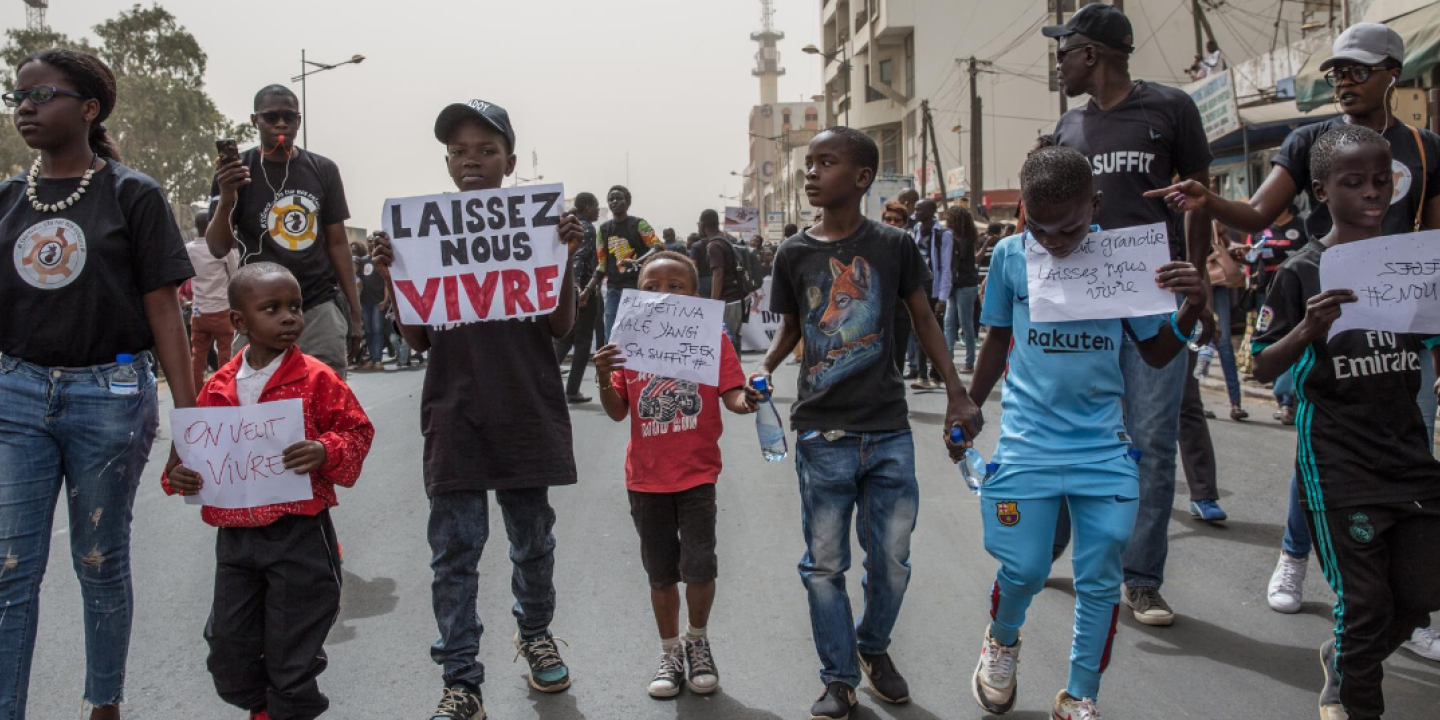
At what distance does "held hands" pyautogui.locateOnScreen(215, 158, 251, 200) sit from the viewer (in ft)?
14.2

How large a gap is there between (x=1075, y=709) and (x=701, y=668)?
1.26 m

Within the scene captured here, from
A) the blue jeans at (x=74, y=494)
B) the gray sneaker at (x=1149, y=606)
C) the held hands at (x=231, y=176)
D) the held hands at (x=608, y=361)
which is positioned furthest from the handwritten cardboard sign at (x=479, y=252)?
the gray sneaker at (x=1149, y=606)

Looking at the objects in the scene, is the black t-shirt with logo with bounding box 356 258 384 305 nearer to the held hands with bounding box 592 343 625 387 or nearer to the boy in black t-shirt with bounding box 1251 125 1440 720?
the held hands with bounding box 592 343 625 387

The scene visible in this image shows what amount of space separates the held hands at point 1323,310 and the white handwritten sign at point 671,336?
183 cm

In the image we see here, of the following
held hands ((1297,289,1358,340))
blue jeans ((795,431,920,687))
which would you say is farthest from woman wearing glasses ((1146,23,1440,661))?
blue jeans ((795,431,920,687))

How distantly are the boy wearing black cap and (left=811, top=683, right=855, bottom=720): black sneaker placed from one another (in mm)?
1066

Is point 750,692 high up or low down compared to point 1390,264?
down

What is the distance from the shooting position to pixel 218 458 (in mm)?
3113

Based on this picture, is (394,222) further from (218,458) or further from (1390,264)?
(1390,264)

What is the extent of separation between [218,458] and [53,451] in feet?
1.81

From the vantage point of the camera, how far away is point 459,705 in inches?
139

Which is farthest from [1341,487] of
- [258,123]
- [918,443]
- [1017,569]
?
[918,443]

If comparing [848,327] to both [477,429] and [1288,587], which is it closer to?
[477,429]

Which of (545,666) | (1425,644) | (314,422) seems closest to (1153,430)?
(1425,644)
